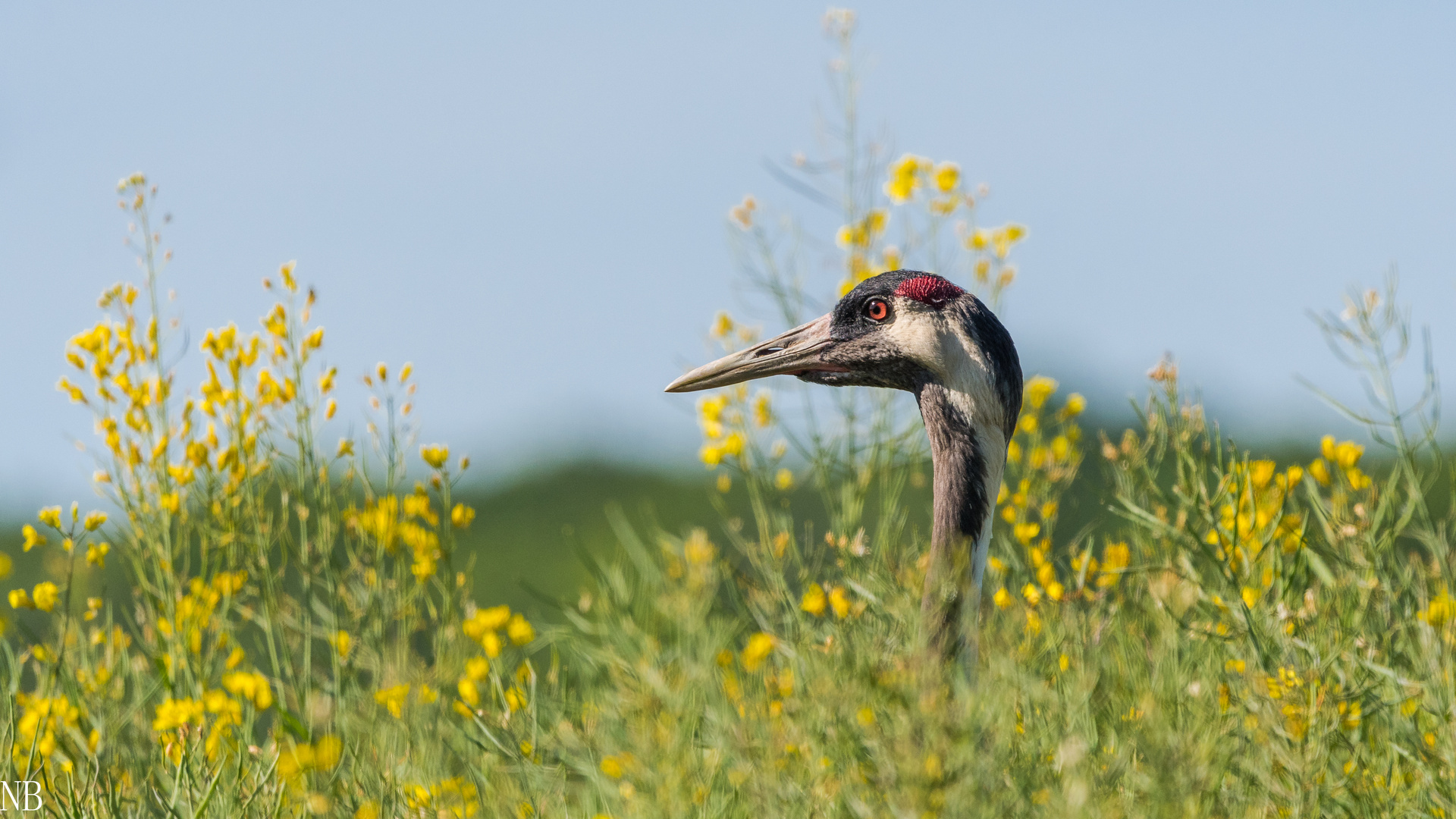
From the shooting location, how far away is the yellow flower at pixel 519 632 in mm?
4117

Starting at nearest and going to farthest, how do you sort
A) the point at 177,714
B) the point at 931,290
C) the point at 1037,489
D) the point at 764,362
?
the point at 177,714 → the point at 931,290 → the point at 764,362 → the point at 1037,489

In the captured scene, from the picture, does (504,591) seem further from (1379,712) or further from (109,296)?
(1379,712)

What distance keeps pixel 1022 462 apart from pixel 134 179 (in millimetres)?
3603

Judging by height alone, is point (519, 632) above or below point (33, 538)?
below

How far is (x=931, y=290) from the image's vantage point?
392 centimetres

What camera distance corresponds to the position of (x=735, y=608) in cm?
472

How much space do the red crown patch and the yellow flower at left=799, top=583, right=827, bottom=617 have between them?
42.0 inches

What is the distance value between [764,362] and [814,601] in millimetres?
845

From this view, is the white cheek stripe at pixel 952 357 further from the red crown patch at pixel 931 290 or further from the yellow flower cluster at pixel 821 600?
the yellow flower cluster at pixel 821 600

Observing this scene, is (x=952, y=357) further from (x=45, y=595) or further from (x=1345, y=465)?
(x=45, y=595)

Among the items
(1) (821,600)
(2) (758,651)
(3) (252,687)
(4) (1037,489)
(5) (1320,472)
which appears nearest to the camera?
(2) (758,651)

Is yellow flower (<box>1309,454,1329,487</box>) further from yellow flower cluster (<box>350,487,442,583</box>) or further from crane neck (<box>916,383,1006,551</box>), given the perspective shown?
yellow flower cluster (<box>350,487,442,583</box>)

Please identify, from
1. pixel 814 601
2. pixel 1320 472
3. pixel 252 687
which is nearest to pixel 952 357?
pixel 814 601
